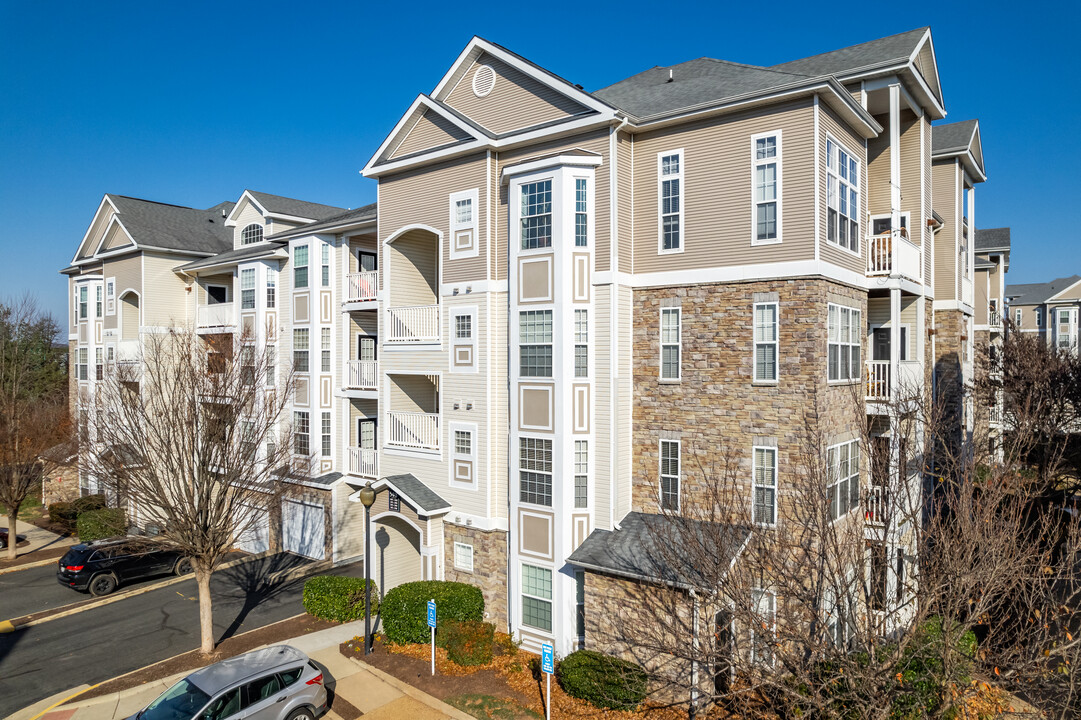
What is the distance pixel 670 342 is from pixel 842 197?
5.56 metres

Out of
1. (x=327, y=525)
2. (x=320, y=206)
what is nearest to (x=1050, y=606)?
(x=327, y=525)

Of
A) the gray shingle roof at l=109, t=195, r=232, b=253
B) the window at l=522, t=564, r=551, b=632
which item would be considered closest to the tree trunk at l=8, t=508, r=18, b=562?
the gray shingle roof at l=109, t=195, r=232, b=253

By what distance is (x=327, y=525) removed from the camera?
2409 cm

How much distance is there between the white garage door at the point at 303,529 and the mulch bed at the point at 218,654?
17.1ft

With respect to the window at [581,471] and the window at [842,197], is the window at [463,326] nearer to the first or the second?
the window at [581,471]

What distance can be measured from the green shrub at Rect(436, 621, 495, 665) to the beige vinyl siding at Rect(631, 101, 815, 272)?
10066 mm

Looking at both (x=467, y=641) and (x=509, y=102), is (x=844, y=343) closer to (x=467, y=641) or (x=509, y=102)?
(x=509, y=102)

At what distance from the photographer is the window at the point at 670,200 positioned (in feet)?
52.9

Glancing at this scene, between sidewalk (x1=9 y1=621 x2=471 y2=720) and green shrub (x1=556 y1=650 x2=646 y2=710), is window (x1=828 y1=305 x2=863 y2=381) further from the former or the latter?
sidewalk (x1=9 y1=621 x2=471 y2=720)

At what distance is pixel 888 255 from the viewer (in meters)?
17.2

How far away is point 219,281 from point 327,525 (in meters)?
15.5

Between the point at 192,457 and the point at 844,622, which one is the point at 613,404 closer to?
the point at 844,622

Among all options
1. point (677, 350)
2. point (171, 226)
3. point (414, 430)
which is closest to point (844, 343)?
point (677, 350)

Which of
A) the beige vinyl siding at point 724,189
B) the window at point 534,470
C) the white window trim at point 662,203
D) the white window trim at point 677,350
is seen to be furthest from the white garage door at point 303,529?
the white window trim at point 662,203
